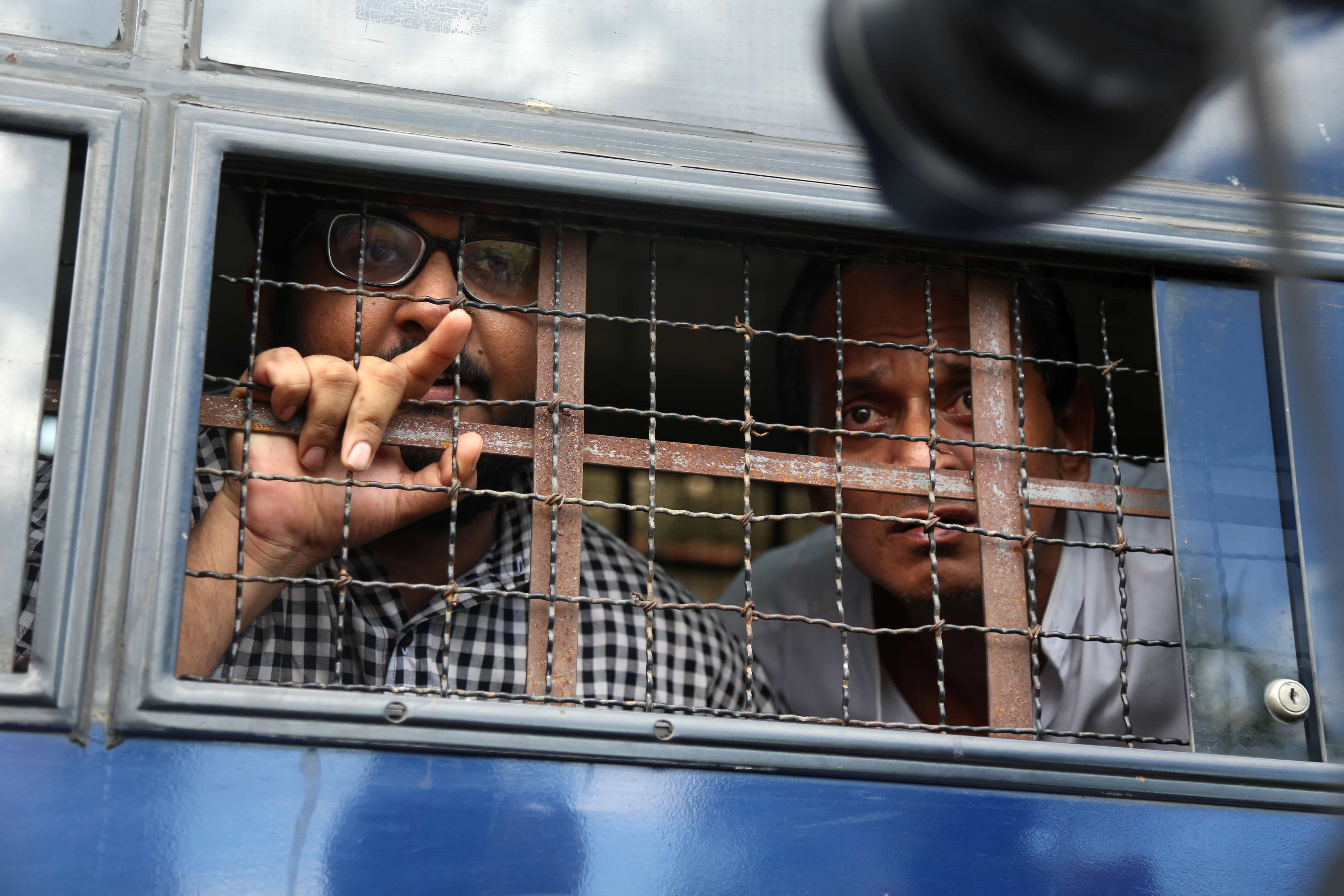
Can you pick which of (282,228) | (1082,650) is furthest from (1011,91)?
(1082,650)

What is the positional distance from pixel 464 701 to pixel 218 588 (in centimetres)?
49

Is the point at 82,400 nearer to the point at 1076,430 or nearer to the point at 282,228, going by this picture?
the point at 282,228

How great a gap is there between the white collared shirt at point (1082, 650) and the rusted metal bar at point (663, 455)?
386 millimetres

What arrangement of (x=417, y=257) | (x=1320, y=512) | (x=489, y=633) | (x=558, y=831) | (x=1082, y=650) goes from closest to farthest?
(x=1320, y=512)
(x=558, y=831)
(x=417, y=257)
(x=489, y=633)
(x=1082, y=650)

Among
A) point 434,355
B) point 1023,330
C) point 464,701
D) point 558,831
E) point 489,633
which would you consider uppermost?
point 1023,330

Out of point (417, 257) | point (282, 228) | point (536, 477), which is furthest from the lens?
point (282, 228)

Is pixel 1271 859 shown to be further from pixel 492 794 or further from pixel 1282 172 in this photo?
pixel 1282 172

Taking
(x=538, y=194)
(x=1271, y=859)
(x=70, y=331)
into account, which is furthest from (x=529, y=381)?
(x=1271, y=859)

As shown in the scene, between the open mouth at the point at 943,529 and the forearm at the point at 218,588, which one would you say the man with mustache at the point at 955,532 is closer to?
the open mouth at the point at 943,529

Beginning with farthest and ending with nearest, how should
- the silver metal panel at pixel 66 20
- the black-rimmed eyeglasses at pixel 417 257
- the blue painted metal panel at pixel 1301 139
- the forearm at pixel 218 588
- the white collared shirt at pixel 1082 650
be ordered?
1. the white collared shirt at pixel 1082 650
2. the black-rimmed eyeglasses at pixel 417 257
3. the blue painted metal panel at pixel 1301 139
4. the forearm at pixel 218 588
5. the silver metal panel at pixel 66 20

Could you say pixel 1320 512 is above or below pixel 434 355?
below

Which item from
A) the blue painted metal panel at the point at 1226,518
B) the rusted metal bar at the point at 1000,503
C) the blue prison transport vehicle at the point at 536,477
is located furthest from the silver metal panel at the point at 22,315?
the blue painted metal panel at the point at 1226,518

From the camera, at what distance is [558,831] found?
1323 millimetres

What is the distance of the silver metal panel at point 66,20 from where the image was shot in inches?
56.2
